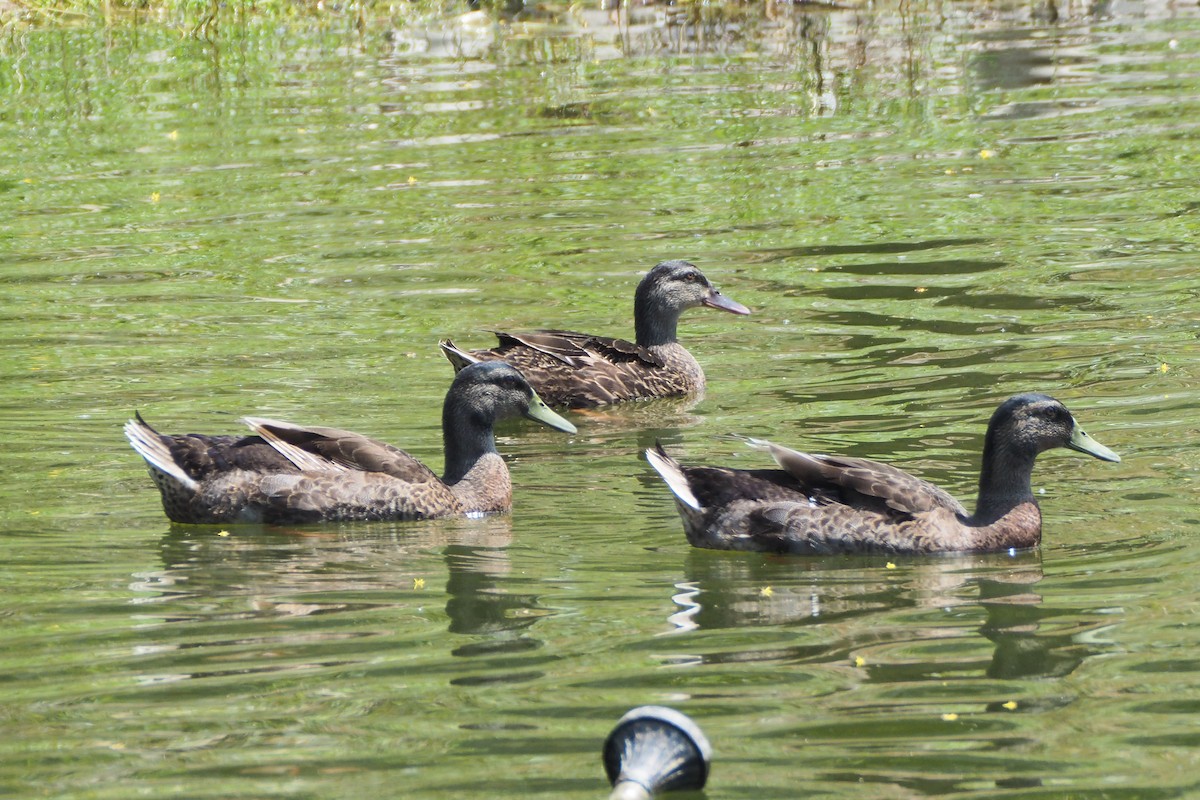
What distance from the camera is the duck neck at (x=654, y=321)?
12805mm

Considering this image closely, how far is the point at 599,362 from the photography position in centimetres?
1209

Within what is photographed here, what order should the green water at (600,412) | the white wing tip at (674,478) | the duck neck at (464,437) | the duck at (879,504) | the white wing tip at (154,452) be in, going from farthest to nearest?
the duck neck at (464,437), the white wing tip at (154,452), the white wing tip at (674,478), the duck at (879,504), the green water at (600,412)

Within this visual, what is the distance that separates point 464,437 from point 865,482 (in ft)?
7.59

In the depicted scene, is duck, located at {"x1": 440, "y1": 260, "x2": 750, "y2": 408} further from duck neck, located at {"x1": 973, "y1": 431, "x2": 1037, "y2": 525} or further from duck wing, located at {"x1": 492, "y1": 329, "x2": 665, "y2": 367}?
duck neck, located at {"x1": 973, "y1": 431, "x2": 1037, "y2": 525}

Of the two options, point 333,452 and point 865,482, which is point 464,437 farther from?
point 865,482

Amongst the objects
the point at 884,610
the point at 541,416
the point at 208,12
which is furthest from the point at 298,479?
the point at 208,12

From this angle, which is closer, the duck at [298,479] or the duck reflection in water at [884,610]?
the duck reflection in water at [884,610]

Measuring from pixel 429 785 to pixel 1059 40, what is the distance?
70.5ft

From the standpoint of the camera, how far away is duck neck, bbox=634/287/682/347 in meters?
12.8

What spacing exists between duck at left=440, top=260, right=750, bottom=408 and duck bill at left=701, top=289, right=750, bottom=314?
0.06 meters

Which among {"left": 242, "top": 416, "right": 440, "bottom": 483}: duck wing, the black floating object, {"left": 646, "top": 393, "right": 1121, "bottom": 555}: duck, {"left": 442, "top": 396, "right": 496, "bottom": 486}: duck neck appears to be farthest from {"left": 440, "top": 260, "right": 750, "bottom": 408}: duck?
the black floating object

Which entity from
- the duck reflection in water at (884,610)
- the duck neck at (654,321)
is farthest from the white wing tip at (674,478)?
the duck neck at (654,321)

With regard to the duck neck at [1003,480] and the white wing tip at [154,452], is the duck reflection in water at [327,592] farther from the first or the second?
the duck neck at [1003,480]

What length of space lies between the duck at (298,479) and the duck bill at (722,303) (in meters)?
3.51
